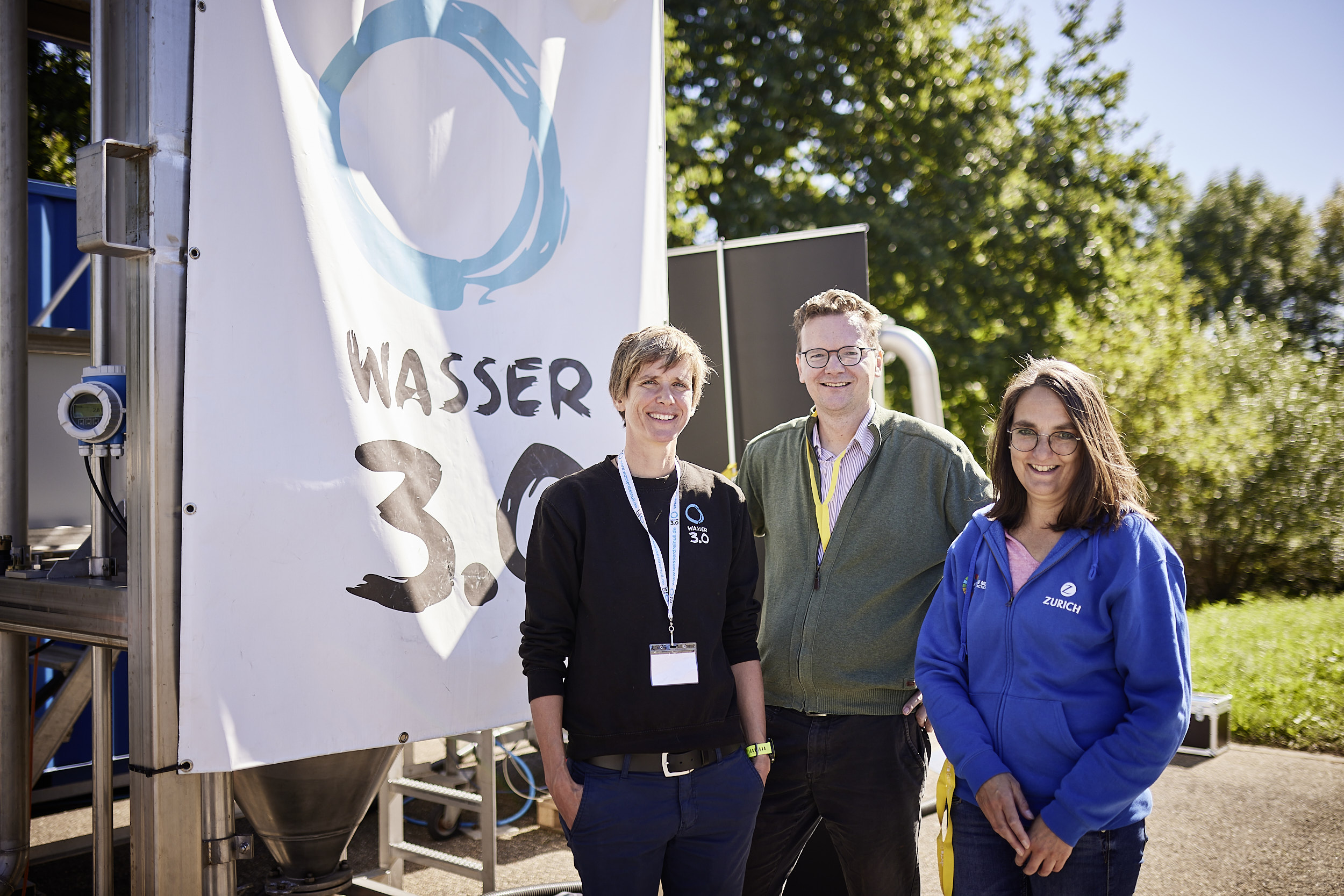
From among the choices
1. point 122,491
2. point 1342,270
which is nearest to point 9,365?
point 122,491

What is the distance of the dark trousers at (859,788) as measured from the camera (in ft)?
7.95

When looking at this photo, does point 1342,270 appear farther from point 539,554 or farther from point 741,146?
point 539,554

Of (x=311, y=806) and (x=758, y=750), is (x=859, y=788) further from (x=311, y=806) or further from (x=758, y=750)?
(x=311, y=806)

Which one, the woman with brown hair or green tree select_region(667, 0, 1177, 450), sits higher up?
green tree select_region(667, 0, 1177, 450)

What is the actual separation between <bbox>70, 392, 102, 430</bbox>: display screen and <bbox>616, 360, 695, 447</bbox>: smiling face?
1.34 meters

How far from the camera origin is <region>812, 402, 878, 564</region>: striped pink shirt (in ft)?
8.47

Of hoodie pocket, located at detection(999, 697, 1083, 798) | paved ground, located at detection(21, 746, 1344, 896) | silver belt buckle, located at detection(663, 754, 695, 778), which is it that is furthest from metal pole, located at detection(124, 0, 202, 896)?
paved ground, located at detection(21, 746, 1344, 896)

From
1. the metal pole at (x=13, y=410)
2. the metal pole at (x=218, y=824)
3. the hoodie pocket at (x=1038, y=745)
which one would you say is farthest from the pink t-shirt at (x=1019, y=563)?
the metal pole at (x=13, y=410)

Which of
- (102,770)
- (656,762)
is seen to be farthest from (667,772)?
(102,770)

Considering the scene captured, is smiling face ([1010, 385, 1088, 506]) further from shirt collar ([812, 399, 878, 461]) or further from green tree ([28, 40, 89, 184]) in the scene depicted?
green tree ([28, 40, 89, 184])

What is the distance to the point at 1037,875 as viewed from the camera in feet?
6.31

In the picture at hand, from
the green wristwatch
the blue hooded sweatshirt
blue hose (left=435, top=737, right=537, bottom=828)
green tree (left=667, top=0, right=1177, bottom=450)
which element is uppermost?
green tree (left=667, top=0, right=1177, bottom=450)

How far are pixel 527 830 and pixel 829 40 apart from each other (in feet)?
34.8

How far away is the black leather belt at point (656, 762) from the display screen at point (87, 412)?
1486mm
